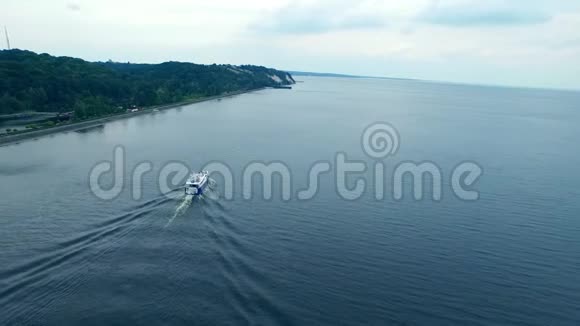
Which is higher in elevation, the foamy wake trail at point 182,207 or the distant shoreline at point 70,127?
the distant shoreline at point 70,127

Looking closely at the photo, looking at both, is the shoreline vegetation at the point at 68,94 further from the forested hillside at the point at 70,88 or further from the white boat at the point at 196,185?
the white boat at the point at 196,185

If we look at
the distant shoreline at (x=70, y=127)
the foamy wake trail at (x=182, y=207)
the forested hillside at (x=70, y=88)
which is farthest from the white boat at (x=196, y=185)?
the forested hillside at (x=70, y=88)

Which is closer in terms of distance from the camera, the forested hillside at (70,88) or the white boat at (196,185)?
the white boat at (196,185)

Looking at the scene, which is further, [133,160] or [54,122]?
[54,122]

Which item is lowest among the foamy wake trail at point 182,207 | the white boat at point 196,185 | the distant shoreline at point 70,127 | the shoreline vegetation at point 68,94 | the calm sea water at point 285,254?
the calm sea water at point 285,254

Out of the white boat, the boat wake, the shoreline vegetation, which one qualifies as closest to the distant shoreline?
the shoreline vegetation

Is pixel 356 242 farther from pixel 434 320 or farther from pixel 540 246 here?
pixel 540 246

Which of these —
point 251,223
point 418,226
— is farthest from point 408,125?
point 251,223

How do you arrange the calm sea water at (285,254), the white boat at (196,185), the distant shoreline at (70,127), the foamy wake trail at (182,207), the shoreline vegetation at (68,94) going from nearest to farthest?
the calm sea water at (285,254) → the foamy wake trail at (182,207) → the white boat at (196,185) → the distant shoreline at (70,127) → the shoreline vegetation at (68,94)

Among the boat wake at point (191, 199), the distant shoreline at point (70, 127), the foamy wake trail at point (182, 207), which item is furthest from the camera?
the distant shoreline at point (70, 127)
